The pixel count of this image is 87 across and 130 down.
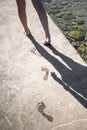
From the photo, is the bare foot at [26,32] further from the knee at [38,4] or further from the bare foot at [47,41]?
the knee at [38,4]

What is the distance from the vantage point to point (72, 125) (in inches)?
115

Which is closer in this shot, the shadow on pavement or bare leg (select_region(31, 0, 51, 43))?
the shadow on pavement

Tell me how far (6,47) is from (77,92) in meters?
1.38

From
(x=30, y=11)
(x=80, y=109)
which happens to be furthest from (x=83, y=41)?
(x=80, y=109)

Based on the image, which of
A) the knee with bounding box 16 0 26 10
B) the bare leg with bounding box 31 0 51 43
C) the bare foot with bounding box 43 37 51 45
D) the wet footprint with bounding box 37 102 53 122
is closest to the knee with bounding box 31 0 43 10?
the bare leg with bounding box 31 0 51 43

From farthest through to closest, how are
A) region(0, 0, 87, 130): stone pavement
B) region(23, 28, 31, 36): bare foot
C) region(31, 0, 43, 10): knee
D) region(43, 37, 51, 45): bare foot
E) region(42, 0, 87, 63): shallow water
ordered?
1. region(42, 0, 87, 63): shallow water
2. region(23, 28, 31, 36): bare foot
3. region(43, 37, 51, 45): bare foot
4. region(31, 0, 43, 10): knee
5. region(0, 0, 87, 130): stone pavement

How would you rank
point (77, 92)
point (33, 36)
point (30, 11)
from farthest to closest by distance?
point (30, 11), point (33, 36), point (77, 92)

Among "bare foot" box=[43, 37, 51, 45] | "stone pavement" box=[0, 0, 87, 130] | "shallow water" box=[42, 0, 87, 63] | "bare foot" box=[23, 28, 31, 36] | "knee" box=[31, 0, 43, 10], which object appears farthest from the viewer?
"shallow water" box=[42, 0, 87, 63]

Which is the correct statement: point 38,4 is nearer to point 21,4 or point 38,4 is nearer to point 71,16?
point 21,4

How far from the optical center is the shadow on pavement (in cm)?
332

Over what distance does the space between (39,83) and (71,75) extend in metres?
0.43

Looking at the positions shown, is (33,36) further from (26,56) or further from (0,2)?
(0,2)

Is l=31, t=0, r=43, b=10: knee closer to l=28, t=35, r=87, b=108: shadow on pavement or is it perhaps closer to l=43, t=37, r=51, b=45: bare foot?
l=43, t=37, r=51, b=45: bare foot

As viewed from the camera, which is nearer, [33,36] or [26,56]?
[26,56]
